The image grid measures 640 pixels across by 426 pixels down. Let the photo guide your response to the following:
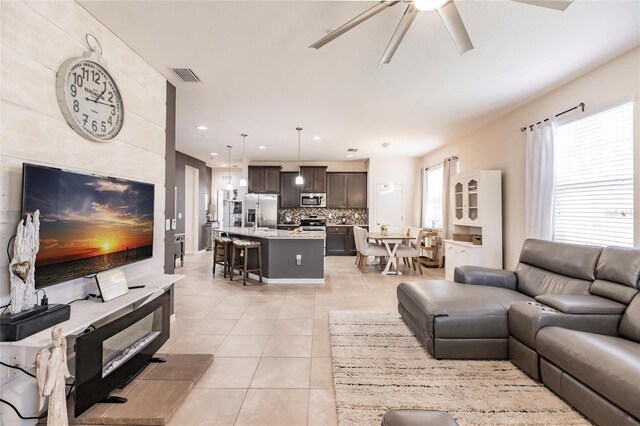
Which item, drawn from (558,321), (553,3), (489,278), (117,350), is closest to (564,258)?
(489,278)

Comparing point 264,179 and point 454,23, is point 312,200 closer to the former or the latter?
point 264,179

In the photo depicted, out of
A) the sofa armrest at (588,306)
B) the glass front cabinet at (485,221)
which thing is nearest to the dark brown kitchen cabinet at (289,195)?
the glass front cabinet at (485,221)

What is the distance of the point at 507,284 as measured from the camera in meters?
3.15

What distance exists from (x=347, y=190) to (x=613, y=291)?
20.9 feet

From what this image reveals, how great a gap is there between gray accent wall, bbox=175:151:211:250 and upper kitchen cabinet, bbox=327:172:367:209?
384 centimetres

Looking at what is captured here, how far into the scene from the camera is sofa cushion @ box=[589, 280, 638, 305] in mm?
2125

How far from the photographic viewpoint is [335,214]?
8516 mm

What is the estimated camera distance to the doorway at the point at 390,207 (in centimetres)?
795

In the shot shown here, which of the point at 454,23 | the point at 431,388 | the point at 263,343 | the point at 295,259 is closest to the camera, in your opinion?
the point at 454,23

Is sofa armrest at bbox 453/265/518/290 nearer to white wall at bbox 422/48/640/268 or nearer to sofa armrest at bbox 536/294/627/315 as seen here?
sofa armrest at bbox 536/294/627/315

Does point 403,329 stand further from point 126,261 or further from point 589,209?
point 126,261

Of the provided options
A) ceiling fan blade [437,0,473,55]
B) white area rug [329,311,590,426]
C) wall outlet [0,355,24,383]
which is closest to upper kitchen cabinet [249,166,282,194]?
white area rug [329,311,590,426]

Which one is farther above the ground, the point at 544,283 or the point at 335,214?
the point at 335,214

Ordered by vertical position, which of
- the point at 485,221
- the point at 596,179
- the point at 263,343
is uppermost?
the point at 596,179
